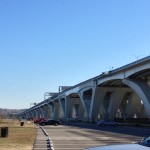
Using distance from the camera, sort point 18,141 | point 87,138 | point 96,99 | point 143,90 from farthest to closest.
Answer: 1. point 96,99
2. point 143,90
3. point 87,138
4. point 18,141

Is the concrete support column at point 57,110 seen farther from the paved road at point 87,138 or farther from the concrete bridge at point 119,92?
the paved road at point 87,138

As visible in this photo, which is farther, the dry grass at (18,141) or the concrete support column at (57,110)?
the concrete support column at (57,110)

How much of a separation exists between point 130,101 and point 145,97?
3258 cm

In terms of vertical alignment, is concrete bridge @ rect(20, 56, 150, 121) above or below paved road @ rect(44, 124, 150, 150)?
above

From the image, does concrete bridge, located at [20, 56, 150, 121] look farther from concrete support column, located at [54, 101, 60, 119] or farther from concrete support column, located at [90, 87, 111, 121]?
concrete support column, located at [54, 101, 60, 119]

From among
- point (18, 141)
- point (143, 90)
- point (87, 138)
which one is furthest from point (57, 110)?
point (18, 141)

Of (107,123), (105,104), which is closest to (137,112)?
(105,104)

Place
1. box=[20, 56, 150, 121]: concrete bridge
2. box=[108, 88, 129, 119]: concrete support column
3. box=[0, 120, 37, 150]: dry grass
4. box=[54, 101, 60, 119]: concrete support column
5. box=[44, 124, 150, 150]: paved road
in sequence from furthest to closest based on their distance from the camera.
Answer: box=[54, 101, 60, 119]: concrete support column, box=[108, 88, 129, 119]: concrete support column, box=[20, 56, 150, 121]: concrete bridge, box=[44, 124, 150, 150]: paved road, box=[0, 120, 37, 150]: dry grass

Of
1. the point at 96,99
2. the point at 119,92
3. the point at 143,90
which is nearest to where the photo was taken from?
the point at 143,90

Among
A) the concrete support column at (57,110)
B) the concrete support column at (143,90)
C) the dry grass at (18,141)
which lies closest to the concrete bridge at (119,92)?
the concrete support column at (143,90)

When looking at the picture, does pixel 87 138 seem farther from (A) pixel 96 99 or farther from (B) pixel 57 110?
(B) pixel 57 110

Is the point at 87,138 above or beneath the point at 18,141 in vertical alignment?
above

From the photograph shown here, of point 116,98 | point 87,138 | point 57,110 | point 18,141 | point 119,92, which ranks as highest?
point 57,110

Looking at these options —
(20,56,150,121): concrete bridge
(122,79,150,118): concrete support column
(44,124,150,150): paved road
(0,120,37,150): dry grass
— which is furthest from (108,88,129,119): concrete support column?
(0,120,37,150): dry grass
